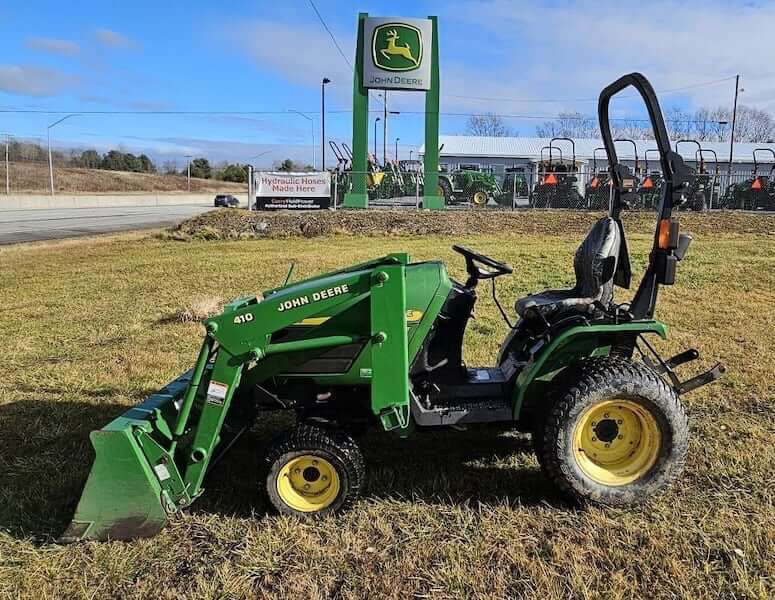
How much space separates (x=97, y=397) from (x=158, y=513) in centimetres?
222

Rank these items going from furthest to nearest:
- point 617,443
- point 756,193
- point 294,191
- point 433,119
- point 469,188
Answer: point 469,188 < point 433,119 < point 756,193 < point 294,191 < point 617,443

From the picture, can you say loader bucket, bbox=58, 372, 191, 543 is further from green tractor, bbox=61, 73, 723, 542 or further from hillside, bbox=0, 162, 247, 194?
hillside, bbox=0, 162, 247, 194

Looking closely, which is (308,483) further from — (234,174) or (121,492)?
(234,174)

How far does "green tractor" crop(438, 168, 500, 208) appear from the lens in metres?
23.4

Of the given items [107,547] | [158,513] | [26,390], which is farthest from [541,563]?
[26,390]

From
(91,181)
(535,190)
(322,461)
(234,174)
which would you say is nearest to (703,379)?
(322,461)

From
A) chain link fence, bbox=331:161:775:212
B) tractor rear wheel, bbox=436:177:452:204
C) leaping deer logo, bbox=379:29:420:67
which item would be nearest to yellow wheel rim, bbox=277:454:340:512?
chain link fence, bbox=331:161:775:212

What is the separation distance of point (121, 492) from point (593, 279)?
8.24 feet

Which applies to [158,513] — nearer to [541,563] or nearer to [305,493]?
[305,493]

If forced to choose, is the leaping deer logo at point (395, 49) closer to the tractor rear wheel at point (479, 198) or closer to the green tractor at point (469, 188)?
the green tractor at point (469, 188)

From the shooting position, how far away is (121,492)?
2885 millimetres

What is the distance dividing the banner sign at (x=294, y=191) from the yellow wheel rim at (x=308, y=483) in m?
18.1

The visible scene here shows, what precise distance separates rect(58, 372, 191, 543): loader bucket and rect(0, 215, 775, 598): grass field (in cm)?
7

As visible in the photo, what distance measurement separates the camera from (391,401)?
118 inches
